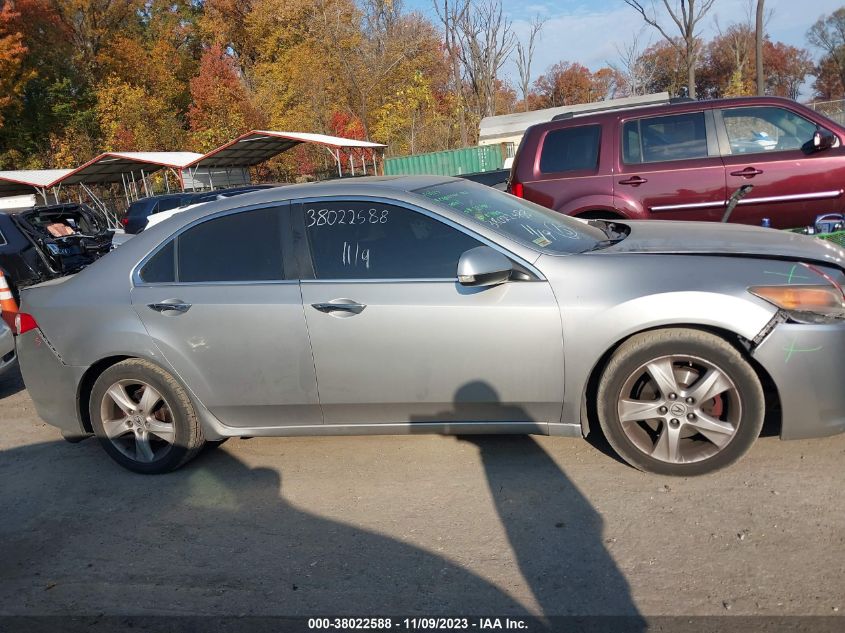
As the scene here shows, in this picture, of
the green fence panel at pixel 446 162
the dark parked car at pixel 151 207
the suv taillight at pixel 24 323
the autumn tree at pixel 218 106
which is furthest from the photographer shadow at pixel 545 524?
the autumn tree at pixel 218 106

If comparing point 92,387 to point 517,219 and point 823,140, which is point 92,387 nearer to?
point 517,219

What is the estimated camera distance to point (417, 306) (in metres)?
3.66

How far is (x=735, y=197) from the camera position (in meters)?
6.08

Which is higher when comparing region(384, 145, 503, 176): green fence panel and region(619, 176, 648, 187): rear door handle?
region(619, 176, 648, 187): rear door handle

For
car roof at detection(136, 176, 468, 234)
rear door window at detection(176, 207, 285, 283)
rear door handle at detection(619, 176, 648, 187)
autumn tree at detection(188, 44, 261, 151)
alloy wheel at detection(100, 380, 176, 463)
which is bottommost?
alloy wheel at detection(100, 380, 176, 463)

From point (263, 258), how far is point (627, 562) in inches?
98.6

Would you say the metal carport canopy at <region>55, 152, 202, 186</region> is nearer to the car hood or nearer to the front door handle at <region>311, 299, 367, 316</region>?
the front door handle at <region>311, 299, 367, 316</region>

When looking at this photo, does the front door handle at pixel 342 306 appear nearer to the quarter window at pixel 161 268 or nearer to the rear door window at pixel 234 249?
the rear door window at pixel 234 249

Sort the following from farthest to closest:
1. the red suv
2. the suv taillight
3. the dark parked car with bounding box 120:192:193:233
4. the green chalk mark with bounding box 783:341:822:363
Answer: the dark parked car with bounding box 120:192:193:233
the red suv
the suv taillight
the green chalk mark with bounding box 783:341:822:363

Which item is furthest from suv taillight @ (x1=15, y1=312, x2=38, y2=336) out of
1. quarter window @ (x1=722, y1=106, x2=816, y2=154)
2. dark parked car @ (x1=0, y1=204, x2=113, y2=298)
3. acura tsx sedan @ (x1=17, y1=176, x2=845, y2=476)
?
quarter window @ (x1=722, y1=106, x2=816, y2=154)

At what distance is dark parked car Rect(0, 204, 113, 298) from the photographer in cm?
992

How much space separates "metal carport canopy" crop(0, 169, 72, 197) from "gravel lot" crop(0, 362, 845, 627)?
23.8 metres

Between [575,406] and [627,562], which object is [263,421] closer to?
[575,406]

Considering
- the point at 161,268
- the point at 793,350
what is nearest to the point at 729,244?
the point at 793,350
